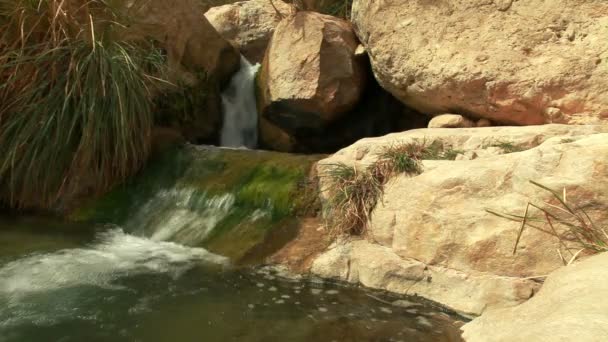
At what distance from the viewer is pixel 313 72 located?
269 inches

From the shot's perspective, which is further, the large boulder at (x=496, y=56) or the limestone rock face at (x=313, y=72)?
the limestone rock face at (x=313, y=72)

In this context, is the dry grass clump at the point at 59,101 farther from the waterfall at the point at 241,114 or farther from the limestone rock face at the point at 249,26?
the limestone rock face at the point at 249,26

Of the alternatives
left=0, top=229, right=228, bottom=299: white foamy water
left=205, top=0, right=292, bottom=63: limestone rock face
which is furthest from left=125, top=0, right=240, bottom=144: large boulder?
left=0, top=229, right=228, bottom=299: white foamy water

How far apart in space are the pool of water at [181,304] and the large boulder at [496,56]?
274 cm

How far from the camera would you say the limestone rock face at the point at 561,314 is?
2.23 meters

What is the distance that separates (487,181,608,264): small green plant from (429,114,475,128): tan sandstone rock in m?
2.22

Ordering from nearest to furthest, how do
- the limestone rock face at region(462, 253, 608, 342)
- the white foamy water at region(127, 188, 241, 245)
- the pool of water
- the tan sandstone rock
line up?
the limestone rock face at region(462, 253, 608, 342) → the pool of water → the white foamy water at region(127, 188, 241, 245) → the tan sandstone rock

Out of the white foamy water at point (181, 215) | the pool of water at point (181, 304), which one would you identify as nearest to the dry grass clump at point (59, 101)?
the white foamy water at point (181, 215)

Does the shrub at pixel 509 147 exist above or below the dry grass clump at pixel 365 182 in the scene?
above

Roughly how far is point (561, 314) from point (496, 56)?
367 cm

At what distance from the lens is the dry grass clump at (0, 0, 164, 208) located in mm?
6062

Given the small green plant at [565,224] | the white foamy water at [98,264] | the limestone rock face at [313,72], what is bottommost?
the white foamy water at [98,264]

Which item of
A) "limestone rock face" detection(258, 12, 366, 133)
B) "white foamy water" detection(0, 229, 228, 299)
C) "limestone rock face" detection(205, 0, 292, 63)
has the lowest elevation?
"white foamy water" detection(0, 229, 228, 299)

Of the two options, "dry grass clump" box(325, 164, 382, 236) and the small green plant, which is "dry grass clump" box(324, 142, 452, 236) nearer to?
"dry grass clump" box(325, 164, 382, 236)
